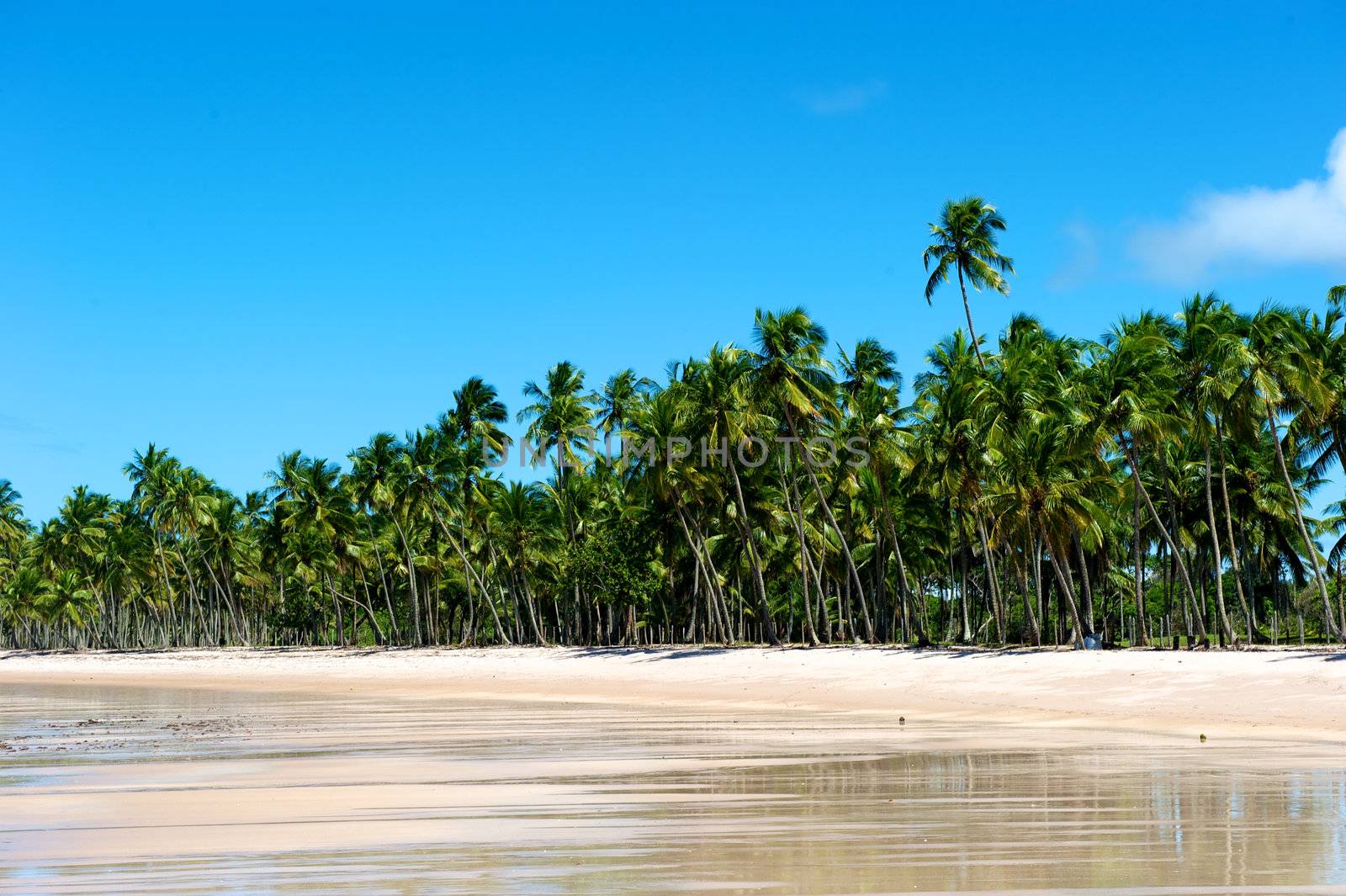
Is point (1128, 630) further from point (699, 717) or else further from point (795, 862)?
point (795, 862)

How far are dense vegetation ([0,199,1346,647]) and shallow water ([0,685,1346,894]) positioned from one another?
17433 mm

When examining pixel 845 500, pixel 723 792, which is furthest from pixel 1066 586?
pixel 723 792

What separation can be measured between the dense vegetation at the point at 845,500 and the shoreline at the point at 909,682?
214 inches

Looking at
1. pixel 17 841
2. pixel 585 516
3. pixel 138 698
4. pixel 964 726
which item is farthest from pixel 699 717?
pixel 585 516

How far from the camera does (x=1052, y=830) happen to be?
8633mm

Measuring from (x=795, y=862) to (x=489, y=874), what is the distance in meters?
1.87

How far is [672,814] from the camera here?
9.62m

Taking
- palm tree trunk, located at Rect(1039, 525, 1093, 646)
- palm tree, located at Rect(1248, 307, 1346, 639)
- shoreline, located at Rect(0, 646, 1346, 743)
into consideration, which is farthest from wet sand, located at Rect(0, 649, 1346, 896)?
palm tree, located at Rect(1248, 307, 1346, 639)

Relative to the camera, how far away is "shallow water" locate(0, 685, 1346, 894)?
23.2 feet

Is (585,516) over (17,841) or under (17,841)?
over

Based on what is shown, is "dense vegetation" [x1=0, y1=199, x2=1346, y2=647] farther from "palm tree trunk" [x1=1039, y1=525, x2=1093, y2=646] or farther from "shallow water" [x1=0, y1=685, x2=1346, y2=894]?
"shallow water" [x1=0, y1=685, x2=1346, y2=894]

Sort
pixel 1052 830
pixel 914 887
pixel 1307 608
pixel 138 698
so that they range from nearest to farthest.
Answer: pixel 914 887, pixel 1052 830, pixel 138 698, pixel 1307 608

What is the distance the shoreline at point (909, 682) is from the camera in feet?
65.5

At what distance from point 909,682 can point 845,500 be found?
74.1 ft
